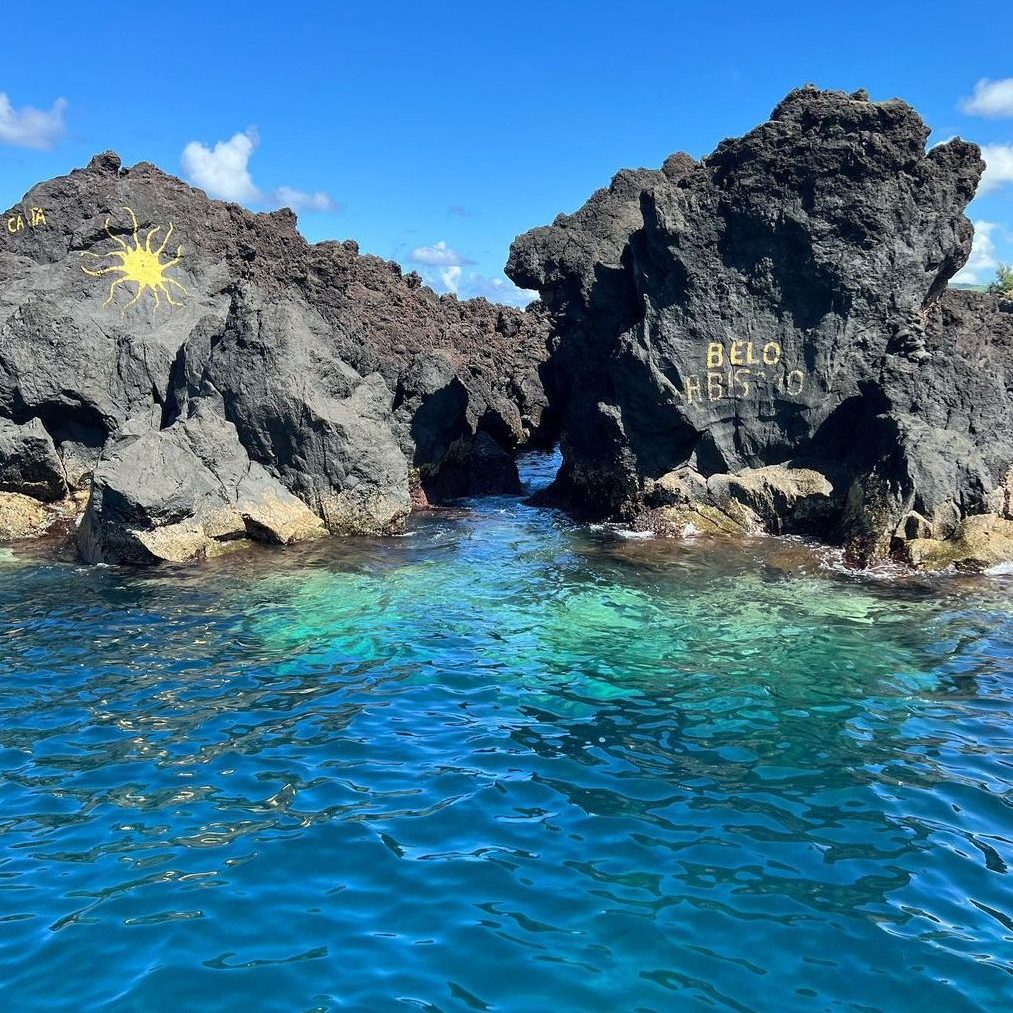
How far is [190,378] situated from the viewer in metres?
18.9

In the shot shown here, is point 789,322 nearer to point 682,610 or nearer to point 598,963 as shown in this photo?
point 682,610

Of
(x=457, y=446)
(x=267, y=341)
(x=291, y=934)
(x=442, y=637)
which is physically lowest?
(x=291, y=934)

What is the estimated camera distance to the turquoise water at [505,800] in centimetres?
576

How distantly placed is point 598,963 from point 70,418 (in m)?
17.8

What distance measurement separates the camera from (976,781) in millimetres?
8227

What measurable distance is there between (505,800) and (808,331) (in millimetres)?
13749

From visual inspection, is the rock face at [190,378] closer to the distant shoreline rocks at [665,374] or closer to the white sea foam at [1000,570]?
the distant shoreline rocks at [665,374]

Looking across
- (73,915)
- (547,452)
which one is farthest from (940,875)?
(547,452)

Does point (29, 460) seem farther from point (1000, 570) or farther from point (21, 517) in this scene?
point (1000, 570)

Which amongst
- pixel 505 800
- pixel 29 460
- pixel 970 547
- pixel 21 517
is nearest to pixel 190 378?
pixel 29 460

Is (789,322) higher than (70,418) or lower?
higher

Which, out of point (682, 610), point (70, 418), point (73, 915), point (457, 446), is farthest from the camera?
point (457, 446)

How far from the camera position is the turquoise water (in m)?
5.76

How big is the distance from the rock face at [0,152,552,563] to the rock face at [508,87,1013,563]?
594 centimetres
